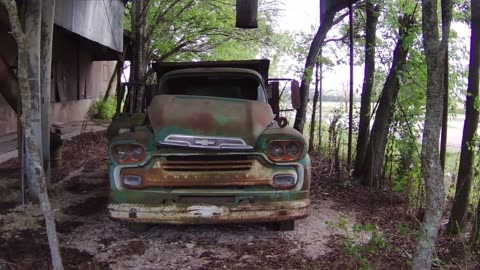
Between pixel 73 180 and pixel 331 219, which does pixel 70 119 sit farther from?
pixel 331 219

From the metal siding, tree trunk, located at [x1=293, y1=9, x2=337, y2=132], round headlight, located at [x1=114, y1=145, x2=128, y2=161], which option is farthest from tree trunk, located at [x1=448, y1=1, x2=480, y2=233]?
the metal siding

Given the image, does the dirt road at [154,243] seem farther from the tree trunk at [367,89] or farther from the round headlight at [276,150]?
the tree trunk at [367,89]

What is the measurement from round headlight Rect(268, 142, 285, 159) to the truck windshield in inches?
64.1

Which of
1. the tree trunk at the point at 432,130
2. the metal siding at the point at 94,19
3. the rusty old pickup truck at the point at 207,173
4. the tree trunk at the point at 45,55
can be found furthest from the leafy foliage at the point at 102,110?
the tree trunk at the point at 432,130

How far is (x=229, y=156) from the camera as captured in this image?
4543 millimetres

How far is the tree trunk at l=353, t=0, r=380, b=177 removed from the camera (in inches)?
312

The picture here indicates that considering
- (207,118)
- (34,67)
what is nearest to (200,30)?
(34,67)

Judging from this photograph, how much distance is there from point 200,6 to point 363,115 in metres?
10.3

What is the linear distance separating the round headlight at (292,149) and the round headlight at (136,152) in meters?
1.41

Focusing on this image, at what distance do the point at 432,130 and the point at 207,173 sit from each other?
210 cm

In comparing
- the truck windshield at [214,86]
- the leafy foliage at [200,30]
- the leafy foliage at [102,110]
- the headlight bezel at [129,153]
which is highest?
the leafy foliage at [200,30]

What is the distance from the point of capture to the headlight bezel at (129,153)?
449 cm

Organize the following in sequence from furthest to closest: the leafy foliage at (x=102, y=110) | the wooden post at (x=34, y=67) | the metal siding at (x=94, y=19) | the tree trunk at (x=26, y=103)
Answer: the leafy foliage at (x=102, y=110) → the metal siding at (x=94, y=19) → the wooden post at (x=34, y=67) → the tree trunk at (x=26, y=103)

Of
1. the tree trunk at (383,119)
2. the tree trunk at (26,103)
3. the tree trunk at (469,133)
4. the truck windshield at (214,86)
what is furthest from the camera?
the tree trunk at (383,119)
